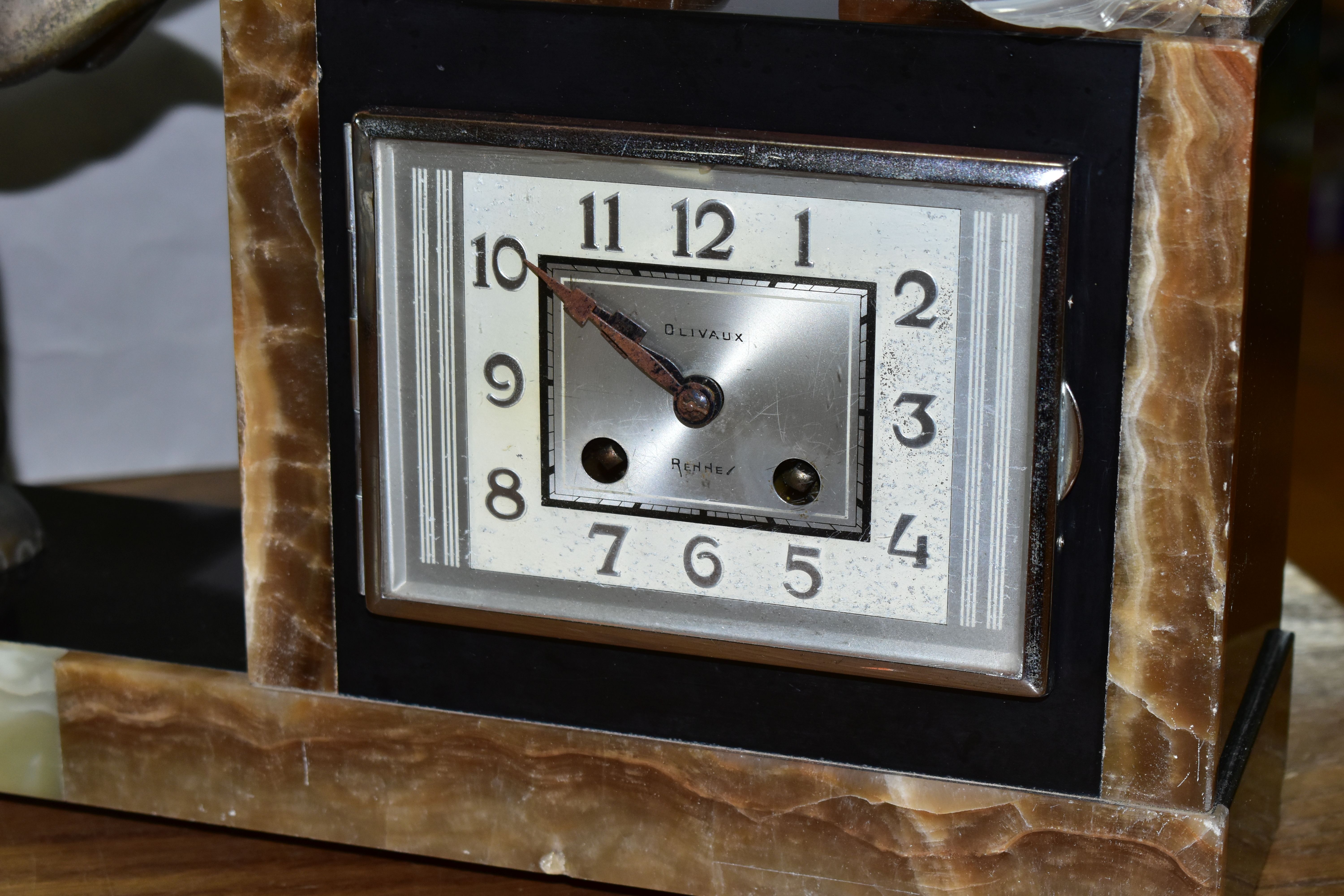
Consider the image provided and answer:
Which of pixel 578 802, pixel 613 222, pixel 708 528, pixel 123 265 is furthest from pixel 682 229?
pixel 123 265

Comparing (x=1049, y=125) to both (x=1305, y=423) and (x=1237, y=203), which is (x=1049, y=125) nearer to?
(x=1237, y=203)

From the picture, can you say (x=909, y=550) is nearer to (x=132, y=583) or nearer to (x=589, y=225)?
(x=589, y=225)

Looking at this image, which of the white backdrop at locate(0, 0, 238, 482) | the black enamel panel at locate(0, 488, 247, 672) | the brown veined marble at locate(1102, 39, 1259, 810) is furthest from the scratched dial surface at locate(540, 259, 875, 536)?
the white backdrop at locate(0, 0, 238, 482)

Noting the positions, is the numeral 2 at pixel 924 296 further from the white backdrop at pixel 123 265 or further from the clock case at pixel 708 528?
the white backdrop at pixel 123 265

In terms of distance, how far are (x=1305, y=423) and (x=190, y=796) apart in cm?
110

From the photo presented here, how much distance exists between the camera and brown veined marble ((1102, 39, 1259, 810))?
653 millimetres

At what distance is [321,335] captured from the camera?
0.80m

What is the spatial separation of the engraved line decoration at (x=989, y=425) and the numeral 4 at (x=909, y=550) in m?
0.02

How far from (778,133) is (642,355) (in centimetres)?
11

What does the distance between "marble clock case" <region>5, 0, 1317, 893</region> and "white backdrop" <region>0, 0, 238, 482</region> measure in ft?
1.86

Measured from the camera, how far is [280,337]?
80cm

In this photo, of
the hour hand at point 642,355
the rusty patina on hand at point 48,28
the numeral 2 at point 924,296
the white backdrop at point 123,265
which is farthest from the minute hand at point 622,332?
the white backdrop at point 123,265

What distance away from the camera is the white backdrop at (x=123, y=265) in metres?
1.33

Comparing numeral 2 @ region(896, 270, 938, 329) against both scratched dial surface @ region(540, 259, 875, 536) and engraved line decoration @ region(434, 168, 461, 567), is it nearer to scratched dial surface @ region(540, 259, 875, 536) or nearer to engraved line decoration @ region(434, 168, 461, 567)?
scratched dial surface @ region(540, 259, 875, 536)
